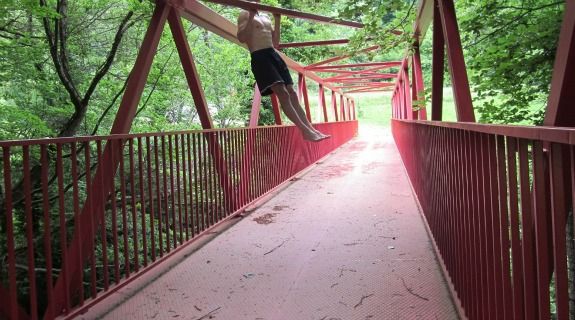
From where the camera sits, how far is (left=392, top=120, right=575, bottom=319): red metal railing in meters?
1.13

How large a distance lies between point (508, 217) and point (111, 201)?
2473mm

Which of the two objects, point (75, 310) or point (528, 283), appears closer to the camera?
point (528, 283)

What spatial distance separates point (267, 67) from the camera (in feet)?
13.8

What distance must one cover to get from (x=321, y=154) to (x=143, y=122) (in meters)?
5.48

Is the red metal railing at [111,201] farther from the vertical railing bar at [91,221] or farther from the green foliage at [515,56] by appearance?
the green foliage at [515,56]

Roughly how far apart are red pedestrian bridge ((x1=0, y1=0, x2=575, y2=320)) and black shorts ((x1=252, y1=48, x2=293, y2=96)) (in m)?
0.45

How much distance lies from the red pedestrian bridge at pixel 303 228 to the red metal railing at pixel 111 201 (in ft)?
0.06

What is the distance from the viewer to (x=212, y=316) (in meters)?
2.59

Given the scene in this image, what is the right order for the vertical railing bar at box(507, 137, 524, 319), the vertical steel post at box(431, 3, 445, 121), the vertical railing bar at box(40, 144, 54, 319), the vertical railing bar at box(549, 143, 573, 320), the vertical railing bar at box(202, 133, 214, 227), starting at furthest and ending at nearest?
the vertical steel post at box(431, 3, 445, 121) → the vertical railing bar at box(202, 133, 214, 227) → the vertical railing bar at box(40, 144, 54, 319) → the vertical railing bar at box(507, 137, 524, 319) → the vertical railing bar at box(549, 143, 573, 320)

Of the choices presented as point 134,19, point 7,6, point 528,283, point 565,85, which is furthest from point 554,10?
A: point 7,6

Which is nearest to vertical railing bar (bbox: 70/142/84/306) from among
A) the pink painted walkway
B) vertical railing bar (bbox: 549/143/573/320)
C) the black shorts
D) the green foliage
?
the pink painted walkway

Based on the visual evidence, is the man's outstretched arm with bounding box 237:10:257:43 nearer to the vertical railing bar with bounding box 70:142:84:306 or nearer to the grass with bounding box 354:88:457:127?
the vertical railing bar with bounding box 70:142:84:306

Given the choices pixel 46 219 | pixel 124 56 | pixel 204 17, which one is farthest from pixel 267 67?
pixel 124 56

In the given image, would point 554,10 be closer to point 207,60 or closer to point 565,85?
point 565,85
